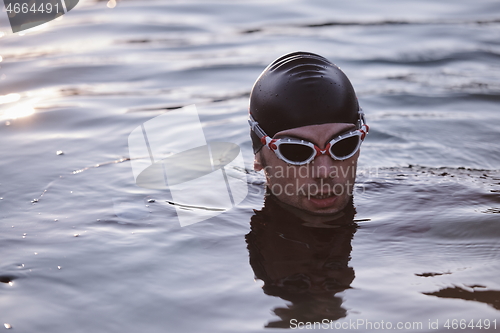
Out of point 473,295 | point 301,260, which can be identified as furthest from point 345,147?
point 473,295

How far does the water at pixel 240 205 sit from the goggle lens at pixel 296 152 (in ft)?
1.84

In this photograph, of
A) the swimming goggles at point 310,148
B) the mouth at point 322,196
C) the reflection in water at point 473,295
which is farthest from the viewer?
the mouth at point 322,196

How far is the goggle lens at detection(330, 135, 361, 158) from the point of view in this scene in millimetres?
4266

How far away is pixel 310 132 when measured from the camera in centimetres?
425

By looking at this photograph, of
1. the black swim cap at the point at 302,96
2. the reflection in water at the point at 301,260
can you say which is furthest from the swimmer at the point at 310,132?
the reflection in water at the point at 301,260

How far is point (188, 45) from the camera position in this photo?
414 inches

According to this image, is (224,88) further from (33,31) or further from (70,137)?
(33,31)

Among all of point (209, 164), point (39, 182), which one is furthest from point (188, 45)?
point (39, 182)

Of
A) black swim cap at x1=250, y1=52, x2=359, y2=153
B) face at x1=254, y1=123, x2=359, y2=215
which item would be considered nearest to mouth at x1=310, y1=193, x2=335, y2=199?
face at x1=254, y1=123, x2=359, y2=215

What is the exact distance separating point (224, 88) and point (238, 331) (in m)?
5.69

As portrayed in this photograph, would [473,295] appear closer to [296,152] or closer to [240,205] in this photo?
[296,152]

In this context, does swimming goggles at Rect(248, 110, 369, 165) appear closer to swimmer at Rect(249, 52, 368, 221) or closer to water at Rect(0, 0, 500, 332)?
swimmer at Rect(249, 52, 368, 221)

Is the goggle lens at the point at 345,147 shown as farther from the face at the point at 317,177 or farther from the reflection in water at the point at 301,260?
the reflection in water at the point at 301,260

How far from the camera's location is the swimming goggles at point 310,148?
422cm
